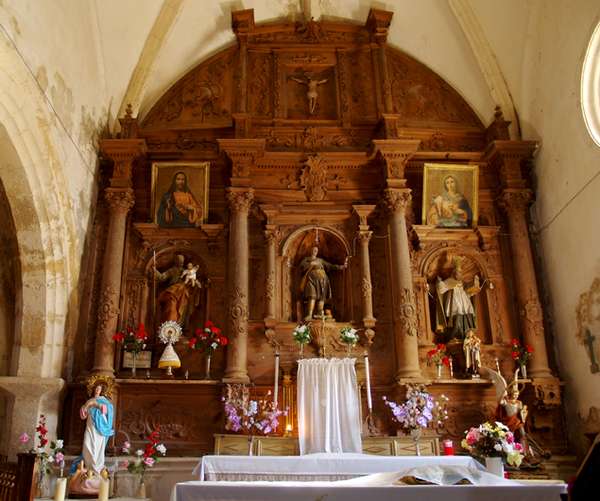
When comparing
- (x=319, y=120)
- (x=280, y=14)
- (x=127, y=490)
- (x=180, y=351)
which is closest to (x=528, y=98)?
(x=319, y=120)

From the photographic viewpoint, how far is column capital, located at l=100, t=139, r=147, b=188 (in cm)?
1109

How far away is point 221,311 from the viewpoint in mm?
10805

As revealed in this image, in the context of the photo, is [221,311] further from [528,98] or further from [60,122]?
[528,98]

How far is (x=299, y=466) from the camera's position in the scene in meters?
7.07

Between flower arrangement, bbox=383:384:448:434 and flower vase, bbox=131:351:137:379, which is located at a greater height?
flower vase, bbox=131:351:137:379

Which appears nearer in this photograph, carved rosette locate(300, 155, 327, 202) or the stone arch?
the stone arch

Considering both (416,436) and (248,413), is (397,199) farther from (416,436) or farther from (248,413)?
(248,413)

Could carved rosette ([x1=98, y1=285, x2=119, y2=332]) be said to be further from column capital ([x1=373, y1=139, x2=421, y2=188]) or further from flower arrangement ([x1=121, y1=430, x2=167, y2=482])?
column capital ([x1=373, y1=139, x2=421, y2=188])

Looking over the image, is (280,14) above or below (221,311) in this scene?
above

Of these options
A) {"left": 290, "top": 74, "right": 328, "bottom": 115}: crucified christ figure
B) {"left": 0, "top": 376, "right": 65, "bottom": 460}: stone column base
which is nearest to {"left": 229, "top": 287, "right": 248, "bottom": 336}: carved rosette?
{"left": 0, "top": 376, "right": 65, "bottom": 460}: stone column base

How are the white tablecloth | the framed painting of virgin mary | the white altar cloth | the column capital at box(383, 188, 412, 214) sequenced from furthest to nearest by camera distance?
1. the framed painting of virgin mary
2. the column capital at box(383, 188, 412, 214)
3. the white altar cloth
4. the white tablecloth

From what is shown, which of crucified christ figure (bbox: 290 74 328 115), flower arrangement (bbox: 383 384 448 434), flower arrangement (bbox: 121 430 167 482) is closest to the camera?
flower arrangement (bbox: 121 430 167 482)

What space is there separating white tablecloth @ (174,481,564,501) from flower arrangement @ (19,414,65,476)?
15.4ft

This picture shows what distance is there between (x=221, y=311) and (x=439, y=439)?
414 centimetres
